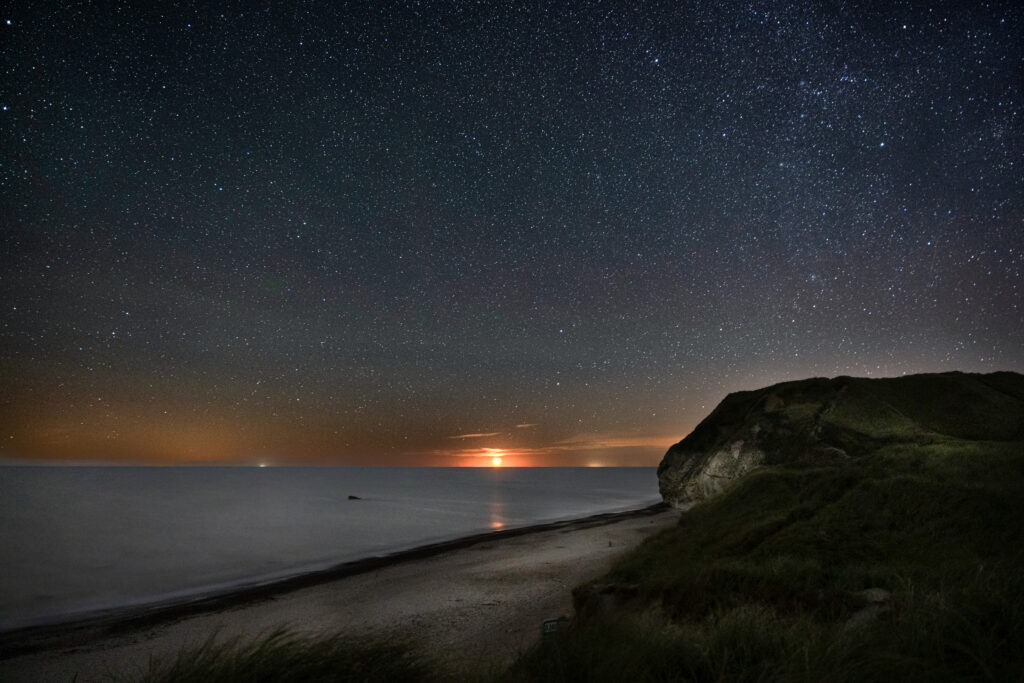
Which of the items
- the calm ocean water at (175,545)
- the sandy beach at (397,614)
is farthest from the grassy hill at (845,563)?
the calm ocean water at (175,545)

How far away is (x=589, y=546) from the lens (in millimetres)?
27578

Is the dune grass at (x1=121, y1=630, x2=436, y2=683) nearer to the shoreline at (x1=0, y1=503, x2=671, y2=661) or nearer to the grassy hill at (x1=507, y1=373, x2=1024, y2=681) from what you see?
the grassy hill at (x1=507, y1=373, x2=1024, y2=681)

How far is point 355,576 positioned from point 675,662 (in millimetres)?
23447

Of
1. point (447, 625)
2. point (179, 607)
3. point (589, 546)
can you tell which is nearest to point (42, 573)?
point (179, 607)

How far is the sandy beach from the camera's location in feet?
43.4

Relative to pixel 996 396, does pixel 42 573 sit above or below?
below

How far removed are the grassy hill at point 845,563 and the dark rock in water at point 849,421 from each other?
99 millimetres

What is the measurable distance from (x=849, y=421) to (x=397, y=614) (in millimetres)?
21221

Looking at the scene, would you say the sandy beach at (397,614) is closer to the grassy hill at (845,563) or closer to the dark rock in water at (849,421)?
the grassy hill at (845,563)

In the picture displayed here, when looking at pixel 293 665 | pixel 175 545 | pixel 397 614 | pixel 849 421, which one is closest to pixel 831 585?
pixel 293 665

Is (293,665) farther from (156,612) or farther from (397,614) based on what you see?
(156,612)


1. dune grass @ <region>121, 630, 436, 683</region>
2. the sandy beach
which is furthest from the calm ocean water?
dune grass @ <region>121, 630, 436, 683</region>

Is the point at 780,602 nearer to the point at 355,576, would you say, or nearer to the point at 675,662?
the point at 675,662

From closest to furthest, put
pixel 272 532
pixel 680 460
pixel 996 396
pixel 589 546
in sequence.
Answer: pixel 996 396 < pixel 589 546 < pixel 680 460 < pixel 272 532
